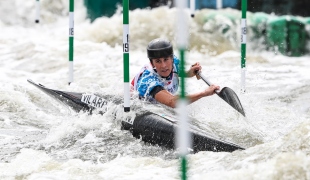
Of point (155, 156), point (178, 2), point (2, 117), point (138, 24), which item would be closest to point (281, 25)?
point (138, 24)

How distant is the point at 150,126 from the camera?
538 centimetres

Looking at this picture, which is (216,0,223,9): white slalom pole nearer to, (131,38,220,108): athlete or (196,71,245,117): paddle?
(131,38,220,108): athlete

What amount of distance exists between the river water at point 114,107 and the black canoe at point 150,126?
9 cm

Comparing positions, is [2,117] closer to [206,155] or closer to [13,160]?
[13,160]

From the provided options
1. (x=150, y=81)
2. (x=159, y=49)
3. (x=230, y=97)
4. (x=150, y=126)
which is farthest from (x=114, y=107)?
(x=230, y=97)

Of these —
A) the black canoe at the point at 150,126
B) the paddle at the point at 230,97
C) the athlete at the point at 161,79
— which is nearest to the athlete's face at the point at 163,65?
the athlete at the point at 161,79

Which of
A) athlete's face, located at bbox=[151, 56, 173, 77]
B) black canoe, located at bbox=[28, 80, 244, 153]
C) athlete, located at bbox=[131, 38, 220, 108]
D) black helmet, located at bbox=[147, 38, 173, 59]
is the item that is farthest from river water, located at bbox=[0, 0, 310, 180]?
black helmet, located at bbox=[147, 38, 173, 59]

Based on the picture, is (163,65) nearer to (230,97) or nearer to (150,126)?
(150,126)

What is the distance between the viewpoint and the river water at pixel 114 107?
4.20m

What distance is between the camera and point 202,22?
12969 millimetres

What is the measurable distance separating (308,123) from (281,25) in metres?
8.36

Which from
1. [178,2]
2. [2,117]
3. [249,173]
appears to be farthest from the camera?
[2,117]

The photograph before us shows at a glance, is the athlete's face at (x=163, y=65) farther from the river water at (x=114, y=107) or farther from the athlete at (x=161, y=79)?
the river water at (x=114, y=107)

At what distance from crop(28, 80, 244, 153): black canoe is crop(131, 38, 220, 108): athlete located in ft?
0.58
